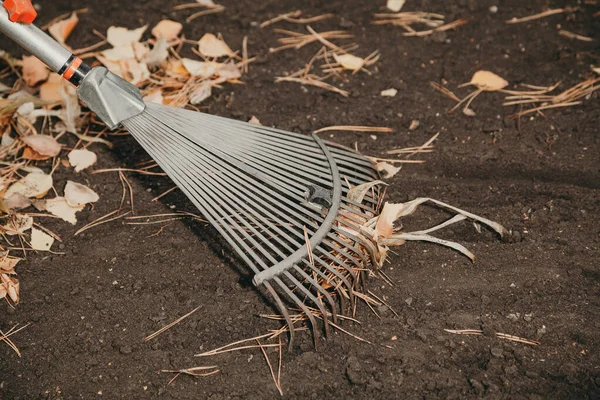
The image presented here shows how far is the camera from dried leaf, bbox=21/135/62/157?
2.16m

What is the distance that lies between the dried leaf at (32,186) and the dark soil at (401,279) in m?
0.08

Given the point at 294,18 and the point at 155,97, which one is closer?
the point at 155,97

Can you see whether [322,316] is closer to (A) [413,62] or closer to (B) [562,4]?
(A) [413,62]

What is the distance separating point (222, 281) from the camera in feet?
6.03

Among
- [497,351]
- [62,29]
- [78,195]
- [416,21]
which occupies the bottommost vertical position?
[497,351]

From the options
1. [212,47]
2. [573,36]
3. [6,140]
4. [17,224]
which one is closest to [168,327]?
[17,224]

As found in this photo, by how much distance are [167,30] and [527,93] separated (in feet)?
4.93

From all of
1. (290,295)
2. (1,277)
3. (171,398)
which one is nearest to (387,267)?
(290,295)

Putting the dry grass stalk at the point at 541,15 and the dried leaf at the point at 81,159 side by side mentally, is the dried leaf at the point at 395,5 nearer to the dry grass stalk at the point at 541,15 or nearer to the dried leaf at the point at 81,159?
the dry grass stalk at the point at 541,15

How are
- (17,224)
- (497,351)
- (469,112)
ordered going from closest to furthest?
(497,351)
(17,224)
(469,112)

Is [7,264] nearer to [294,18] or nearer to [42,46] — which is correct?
[42,46]

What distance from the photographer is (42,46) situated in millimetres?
1802

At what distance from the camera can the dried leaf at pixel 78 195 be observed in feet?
6.75

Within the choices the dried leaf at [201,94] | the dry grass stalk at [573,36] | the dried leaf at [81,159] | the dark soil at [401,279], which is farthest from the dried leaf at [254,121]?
the dry grass stalk at [573,36]
